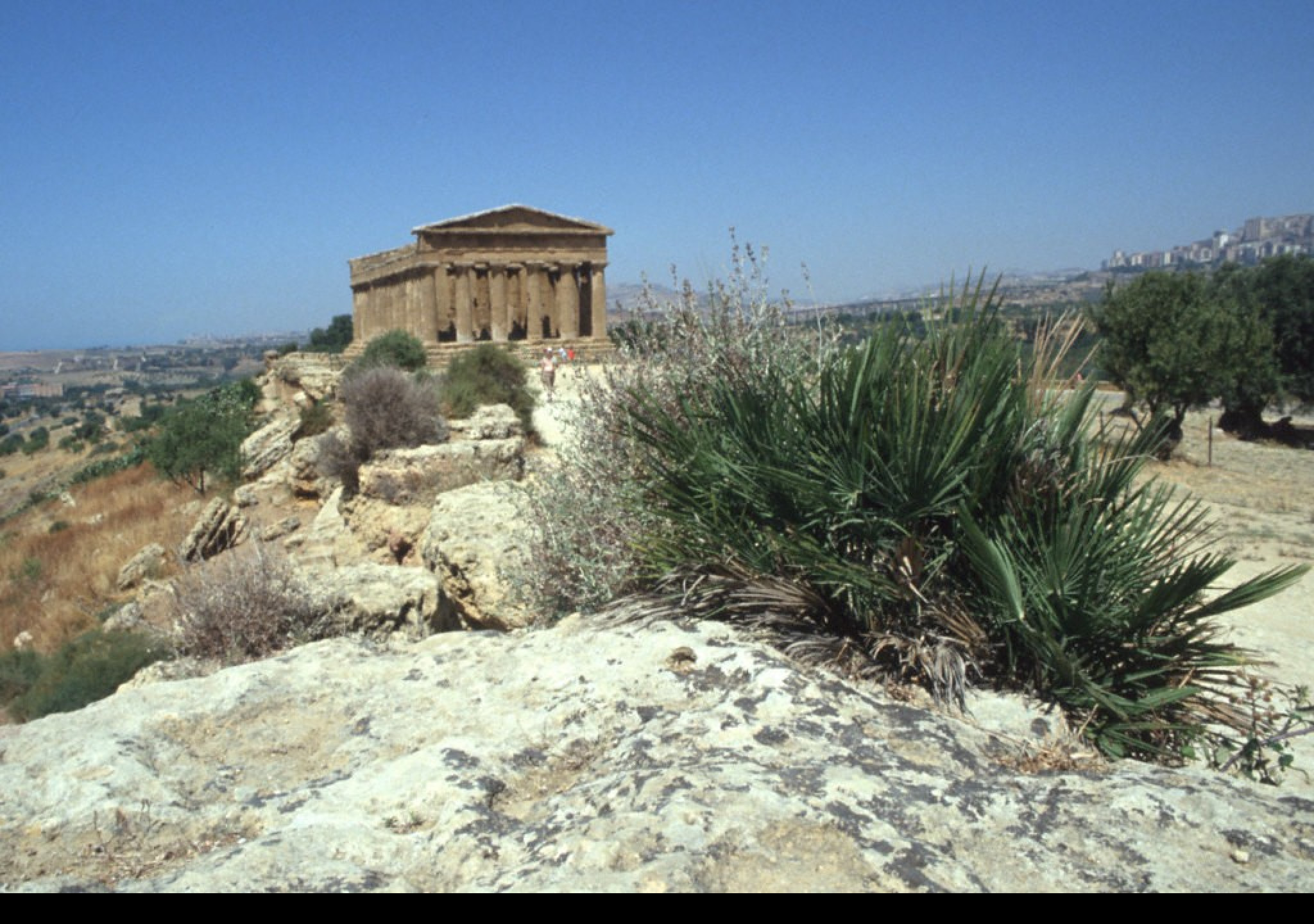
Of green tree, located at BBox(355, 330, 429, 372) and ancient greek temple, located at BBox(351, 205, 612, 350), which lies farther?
ancient greek temple, located at BBox(351, 205, 612, 350)

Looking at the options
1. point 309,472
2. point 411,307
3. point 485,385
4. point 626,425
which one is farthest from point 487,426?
point 411,307

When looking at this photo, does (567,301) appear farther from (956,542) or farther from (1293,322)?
(956,542)

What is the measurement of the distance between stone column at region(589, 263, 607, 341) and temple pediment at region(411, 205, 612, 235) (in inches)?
66.0

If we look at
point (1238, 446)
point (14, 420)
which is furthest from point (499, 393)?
point (14, 420)

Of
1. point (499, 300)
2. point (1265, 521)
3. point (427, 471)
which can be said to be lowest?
point (1265, 521)

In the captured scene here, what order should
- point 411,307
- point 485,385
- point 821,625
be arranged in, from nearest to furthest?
point 821,625 < point 485,385 < point 411,307

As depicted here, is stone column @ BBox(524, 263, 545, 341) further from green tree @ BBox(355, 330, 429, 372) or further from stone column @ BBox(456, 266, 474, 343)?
green tree @ BBox(355, 330, 429, 372)

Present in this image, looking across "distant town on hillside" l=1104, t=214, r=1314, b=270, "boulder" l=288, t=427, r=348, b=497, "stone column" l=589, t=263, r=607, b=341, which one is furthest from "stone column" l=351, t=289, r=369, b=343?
"distant town on hillside" l=1104, t=214, r=1314, b=270

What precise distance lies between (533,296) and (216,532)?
25.9m

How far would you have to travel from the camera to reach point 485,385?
17719mm

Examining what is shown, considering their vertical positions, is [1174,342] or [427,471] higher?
[1174,342]

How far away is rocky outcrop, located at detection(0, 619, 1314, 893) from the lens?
5.77ft

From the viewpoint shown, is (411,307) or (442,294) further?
(411,307)

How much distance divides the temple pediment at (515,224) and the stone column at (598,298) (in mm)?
1676
